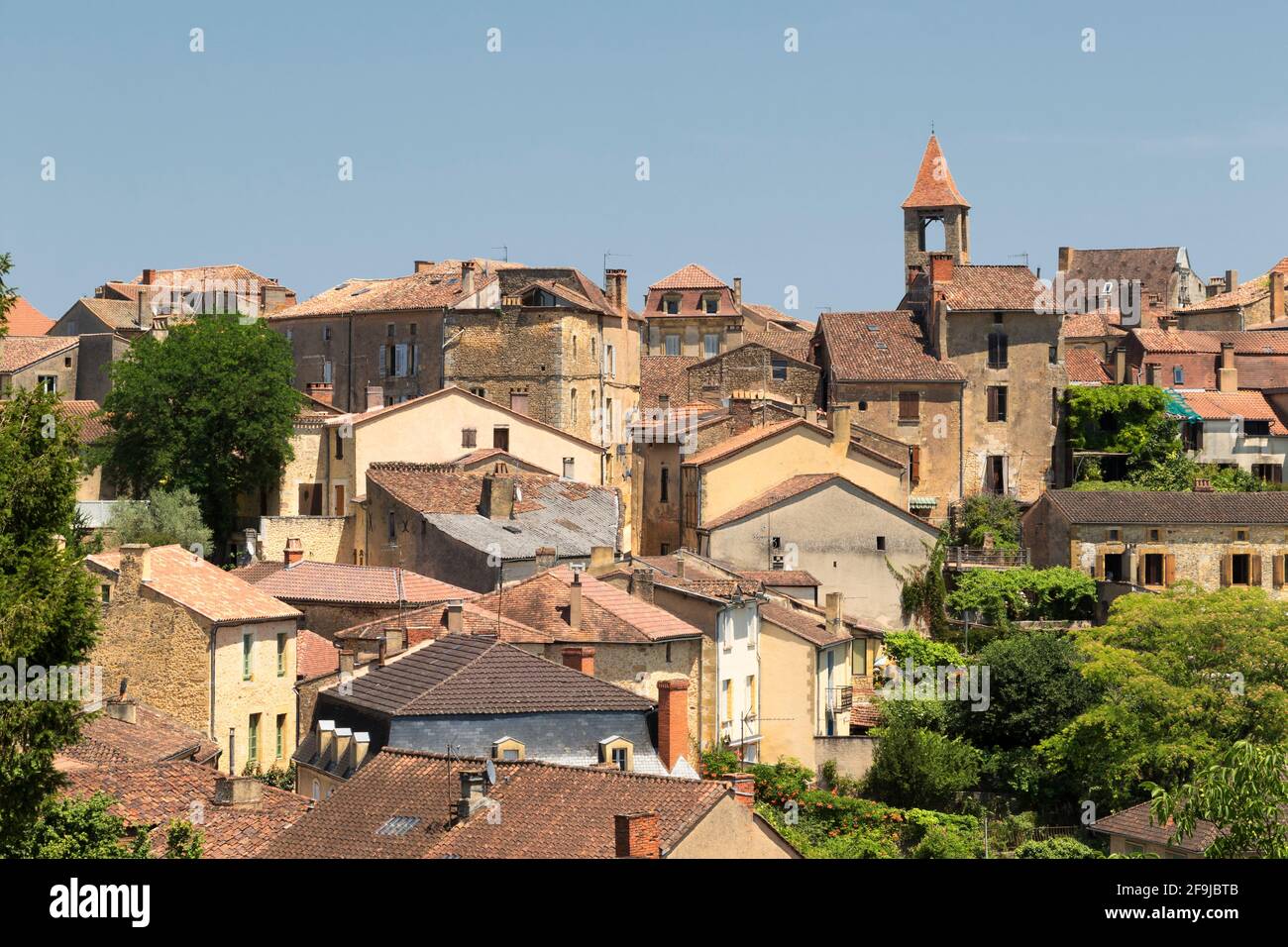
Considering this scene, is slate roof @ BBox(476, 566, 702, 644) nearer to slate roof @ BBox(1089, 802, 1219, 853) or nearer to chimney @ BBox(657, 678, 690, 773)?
chimney @ BBox(657, 678, 690, 773)

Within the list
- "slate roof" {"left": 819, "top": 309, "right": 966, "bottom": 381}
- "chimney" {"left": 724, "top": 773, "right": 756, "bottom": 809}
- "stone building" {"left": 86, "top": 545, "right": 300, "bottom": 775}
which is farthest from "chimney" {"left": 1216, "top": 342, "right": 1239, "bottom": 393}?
"chimney" {"left": 724, "top": 773, "right": 756, "bottom": 809}

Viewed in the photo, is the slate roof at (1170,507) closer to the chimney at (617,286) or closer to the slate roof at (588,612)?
the chimney at (617,286)

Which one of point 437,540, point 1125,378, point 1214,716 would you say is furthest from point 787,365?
point 1214,716

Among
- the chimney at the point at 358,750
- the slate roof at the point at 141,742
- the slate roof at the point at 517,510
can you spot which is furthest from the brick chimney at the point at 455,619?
the slate roof at the point at 517,510

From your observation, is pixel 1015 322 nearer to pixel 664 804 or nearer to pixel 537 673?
pixel 537 673

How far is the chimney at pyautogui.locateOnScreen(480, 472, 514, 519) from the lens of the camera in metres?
50.0

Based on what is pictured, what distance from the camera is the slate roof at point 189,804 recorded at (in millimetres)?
25750

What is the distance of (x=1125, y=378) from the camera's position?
7106 centimetres

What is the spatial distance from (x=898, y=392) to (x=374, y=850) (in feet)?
137

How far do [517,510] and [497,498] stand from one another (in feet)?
2.96

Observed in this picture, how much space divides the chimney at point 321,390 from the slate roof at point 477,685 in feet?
93.4

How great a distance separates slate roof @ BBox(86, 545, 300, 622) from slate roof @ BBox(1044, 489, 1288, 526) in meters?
28.1

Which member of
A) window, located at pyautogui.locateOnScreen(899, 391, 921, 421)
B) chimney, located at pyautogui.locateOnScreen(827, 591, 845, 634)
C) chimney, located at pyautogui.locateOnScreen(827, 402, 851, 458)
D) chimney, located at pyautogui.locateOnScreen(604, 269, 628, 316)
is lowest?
chimney, located at pyautogui.locateOnScreen(827, 591, 845, 634)

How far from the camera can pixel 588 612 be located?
129 ft
